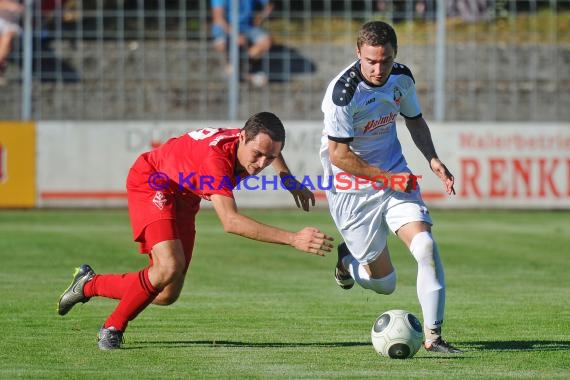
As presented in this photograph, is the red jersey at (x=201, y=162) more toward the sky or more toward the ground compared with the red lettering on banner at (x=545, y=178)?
more toward the sky

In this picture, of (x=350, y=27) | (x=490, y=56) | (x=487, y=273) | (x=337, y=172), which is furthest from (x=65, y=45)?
(x=337, y=172)

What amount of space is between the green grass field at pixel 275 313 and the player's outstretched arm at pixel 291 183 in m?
0.99

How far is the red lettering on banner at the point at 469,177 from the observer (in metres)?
22.1

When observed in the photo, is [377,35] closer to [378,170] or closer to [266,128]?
[378,170]

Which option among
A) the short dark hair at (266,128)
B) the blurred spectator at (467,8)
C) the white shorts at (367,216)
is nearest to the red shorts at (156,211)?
A: the short dark hair at (266,128)

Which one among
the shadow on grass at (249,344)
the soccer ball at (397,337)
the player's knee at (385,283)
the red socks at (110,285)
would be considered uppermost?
the red socks at (110,285)

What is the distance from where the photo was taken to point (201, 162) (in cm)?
817

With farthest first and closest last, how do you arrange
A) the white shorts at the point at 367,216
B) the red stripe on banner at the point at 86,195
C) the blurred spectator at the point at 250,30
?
1. the blurred spectator at the point at 250,30
2. the red stripe on banner at the point at 86,195
3. the white shorts at the point at 367,216

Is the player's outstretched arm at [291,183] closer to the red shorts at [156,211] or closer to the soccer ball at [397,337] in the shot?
the red shorts at [156,211]

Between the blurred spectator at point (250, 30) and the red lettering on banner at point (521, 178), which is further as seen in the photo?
the blurred spectator at point (250, 30)

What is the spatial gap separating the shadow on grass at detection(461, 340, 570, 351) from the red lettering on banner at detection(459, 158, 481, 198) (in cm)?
1351

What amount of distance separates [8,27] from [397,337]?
1711 centimetres

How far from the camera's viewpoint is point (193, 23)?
947 inches

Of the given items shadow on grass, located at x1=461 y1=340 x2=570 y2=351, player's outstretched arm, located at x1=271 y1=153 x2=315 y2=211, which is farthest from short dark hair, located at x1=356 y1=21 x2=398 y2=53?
shadow on grass, located at x1=461 y1=340 x2=570 y2=351
